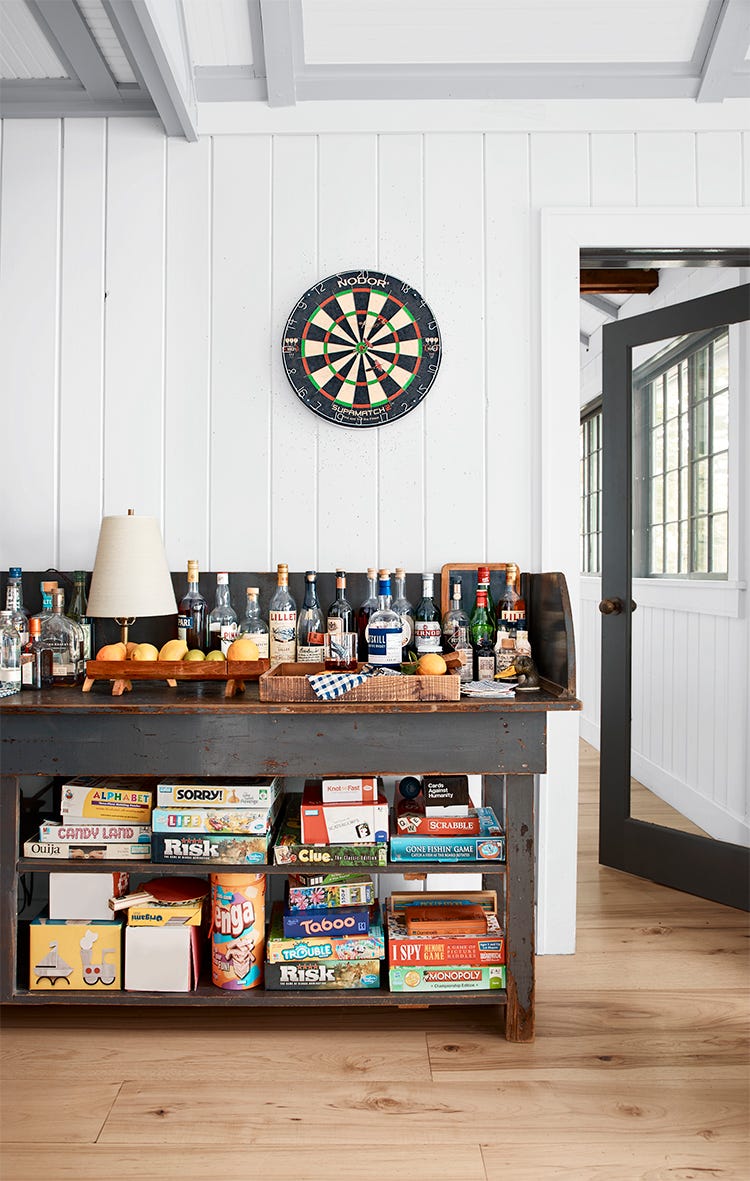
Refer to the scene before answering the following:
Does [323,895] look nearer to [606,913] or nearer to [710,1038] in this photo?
[710,1038]

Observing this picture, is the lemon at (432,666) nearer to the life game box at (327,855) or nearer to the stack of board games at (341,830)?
the stack of board games at (341,830)

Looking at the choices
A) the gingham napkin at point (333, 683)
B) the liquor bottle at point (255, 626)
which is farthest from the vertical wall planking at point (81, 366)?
the gingham napkin at point (333, 683)

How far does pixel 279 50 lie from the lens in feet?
7.65

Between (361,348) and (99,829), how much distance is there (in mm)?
1576

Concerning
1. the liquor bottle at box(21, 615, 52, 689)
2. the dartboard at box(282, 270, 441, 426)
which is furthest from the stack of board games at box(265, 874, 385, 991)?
the dartboard at box(282, 270, 441, 426)

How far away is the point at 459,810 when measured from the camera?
208cm

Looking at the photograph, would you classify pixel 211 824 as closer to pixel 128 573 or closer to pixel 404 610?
pixel 128 573

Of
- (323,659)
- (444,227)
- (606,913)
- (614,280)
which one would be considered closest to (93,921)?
(323,659)

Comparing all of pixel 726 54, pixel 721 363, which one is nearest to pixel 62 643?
pixel 721 363

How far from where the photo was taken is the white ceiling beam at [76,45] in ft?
7.01

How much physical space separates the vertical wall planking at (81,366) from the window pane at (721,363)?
210cm

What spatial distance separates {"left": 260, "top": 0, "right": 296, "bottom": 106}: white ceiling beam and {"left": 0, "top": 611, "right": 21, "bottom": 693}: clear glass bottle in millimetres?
1778

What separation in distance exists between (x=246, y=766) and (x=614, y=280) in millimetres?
Result: 3003

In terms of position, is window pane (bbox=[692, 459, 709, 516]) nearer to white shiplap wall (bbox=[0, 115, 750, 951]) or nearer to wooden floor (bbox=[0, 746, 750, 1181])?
white shiplap wall (bbox=[0, 115, 750, 951])
